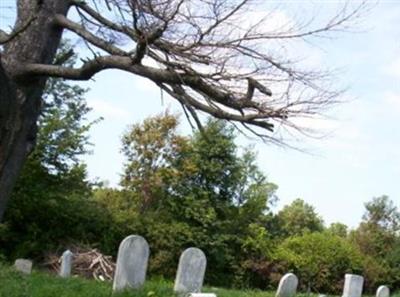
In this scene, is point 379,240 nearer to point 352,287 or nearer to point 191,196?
point 191,196

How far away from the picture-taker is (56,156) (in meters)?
21.0

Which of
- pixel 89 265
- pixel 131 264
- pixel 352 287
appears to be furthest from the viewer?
pixel 89 265

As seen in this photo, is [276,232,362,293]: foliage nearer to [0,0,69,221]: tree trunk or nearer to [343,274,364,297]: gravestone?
[343,274,364,297]: gravestone

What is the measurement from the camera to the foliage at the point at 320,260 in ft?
73.5

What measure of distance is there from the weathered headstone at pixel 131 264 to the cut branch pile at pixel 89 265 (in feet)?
23.4

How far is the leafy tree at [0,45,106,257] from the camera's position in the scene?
17891mm

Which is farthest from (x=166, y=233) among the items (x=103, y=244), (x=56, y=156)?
(x=56, y=156)

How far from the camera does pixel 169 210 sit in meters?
23.7

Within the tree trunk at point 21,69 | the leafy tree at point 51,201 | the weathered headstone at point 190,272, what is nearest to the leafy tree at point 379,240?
the leafy tree at point 51,201

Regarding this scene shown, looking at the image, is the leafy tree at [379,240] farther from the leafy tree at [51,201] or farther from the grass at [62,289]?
the grass at [62,289]

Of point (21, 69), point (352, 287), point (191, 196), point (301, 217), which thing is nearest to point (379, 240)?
point (301, 217)

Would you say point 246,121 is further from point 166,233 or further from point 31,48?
point 166,233

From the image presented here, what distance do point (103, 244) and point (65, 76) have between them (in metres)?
13.6

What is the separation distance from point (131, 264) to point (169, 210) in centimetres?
1543
